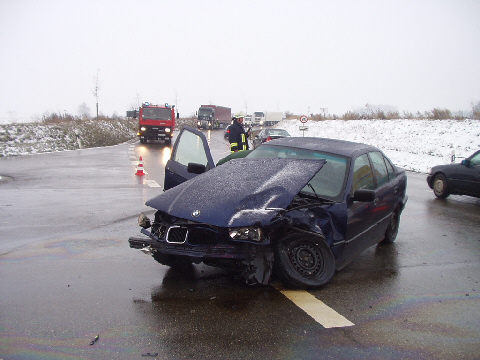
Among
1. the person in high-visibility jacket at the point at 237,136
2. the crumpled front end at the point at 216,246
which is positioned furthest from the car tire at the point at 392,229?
the person in high-visibility jacket at the point at 237,136

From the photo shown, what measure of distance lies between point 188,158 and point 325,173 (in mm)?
2303

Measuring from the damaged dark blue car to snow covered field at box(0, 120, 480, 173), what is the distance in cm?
1594

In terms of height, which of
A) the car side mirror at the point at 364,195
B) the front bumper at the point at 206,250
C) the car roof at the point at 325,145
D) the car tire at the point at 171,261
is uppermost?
the car roof at the point at 325,145

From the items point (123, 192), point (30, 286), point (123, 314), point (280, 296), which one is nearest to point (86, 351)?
point (123, 314)

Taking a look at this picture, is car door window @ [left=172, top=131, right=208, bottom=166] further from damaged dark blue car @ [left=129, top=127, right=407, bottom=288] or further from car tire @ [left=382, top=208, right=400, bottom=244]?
car tire @ [left=382, top=208, right=400, bottom=244]

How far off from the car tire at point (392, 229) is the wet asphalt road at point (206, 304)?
6.2 inches

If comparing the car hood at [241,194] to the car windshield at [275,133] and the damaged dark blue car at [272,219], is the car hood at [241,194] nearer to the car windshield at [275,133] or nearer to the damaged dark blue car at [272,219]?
the damaged dark blue car at [272,219]

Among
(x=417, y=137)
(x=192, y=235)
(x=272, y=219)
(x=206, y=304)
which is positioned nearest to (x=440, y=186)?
(x=272, y=219)

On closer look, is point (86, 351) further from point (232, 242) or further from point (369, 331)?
point (369, 331)

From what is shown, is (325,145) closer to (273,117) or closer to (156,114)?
(156,114)

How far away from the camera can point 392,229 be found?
6.88 meters

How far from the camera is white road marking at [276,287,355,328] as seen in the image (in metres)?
3.91

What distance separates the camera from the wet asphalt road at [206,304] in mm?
3402

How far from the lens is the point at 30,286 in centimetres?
455
